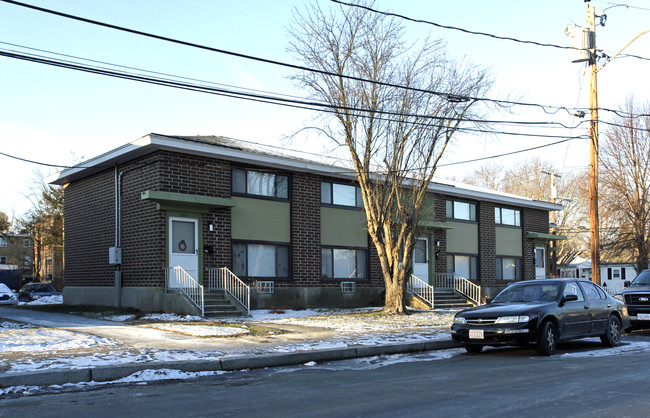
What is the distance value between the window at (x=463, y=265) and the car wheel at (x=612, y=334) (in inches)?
618

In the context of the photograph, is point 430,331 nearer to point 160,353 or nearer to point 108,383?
point 160,353

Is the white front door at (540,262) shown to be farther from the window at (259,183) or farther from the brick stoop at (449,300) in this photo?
the window at (259,183)

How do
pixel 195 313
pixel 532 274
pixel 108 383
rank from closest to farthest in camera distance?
pixel 108 383, pixel 195 313, pixel 532 274

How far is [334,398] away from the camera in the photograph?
755cm

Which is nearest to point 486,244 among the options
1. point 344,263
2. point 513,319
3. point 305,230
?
point 344,263

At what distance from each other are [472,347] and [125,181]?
13632 millimetres

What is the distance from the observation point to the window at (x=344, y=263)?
79.0ft

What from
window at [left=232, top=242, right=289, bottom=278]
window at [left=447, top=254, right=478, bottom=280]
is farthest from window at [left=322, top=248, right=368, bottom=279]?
window at [left=447, top=254, right=478, bottom=280]

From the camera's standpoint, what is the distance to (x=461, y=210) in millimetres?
30219

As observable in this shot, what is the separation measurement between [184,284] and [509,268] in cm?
1971

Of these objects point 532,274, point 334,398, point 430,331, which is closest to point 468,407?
point 334,398

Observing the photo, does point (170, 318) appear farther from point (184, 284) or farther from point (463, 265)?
point (463, 265)

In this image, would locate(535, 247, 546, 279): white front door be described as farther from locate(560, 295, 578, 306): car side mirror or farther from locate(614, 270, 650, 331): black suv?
locate(560, 295, 578, 306): car side mirror

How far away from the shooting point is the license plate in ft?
38.0
